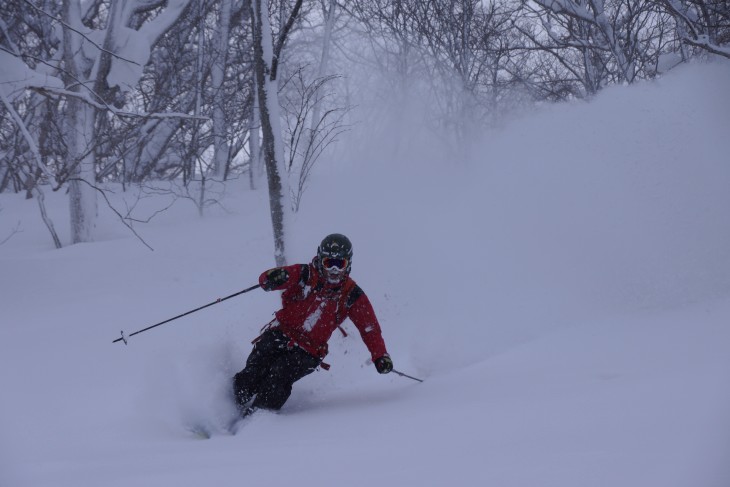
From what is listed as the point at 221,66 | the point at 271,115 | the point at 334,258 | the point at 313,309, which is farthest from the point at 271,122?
the point at 221,66

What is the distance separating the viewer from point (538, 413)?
328cm

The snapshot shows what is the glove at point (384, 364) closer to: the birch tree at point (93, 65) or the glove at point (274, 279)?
the glove at point (274, 279)

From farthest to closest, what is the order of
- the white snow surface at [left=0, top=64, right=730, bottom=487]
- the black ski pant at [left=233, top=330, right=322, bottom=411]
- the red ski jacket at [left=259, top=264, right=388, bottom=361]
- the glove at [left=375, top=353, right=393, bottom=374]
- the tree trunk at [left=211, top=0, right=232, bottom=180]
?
the tree trunk at [left=211, top=0, right=232, bottom=180], the red ski jacket at [left=259, top=264, right=388, bottom=361], the glove at [left=375, top=353, right=393, bottom=374], the black ski pant at [left=233, top=330, right=322, bottom=411], the white snow surface at [left=0, top=64, right=730, bottom=487]

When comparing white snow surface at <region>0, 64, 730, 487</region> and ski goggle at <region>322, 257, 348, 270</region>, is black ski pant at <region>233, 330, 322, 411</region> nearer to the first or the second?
white snow surface at <region>0, 64, 730, 487</region>

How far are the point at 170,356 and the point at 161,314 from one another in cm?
193

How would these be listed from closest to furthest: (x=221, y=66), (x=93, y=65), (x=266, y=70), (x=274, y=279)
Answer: (x=274, y=279), (x=266, y=70), (x=93, y=65), (x=221, y=66)

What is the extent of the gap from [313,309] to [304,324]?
0.14m

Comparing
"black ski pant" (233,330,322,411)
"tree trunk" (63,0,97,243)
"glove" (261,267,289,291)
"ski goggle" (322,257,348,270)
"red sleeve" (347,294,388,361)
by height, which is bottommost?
"black ski pant" (233,330,322,411)

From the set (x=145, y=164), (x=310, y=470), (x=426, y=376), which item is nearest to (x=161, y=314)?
(x=426, y=376)

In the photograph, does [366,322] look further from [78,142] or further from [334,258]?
[78,142]

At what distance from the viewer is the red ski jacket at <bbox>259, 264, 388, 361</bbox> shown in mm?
4812

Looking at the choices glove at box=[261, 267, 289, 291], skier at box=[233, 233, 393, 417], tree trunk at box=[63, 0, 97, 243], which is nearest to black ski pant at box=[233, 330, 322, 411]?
skier at box=[233, 233, 393, 417]

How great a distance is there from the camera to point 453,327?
709cm

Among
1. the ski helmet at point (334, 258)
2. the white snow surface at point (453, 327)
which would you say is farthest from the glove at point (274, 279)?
the white snow surface at point (453, 327)
